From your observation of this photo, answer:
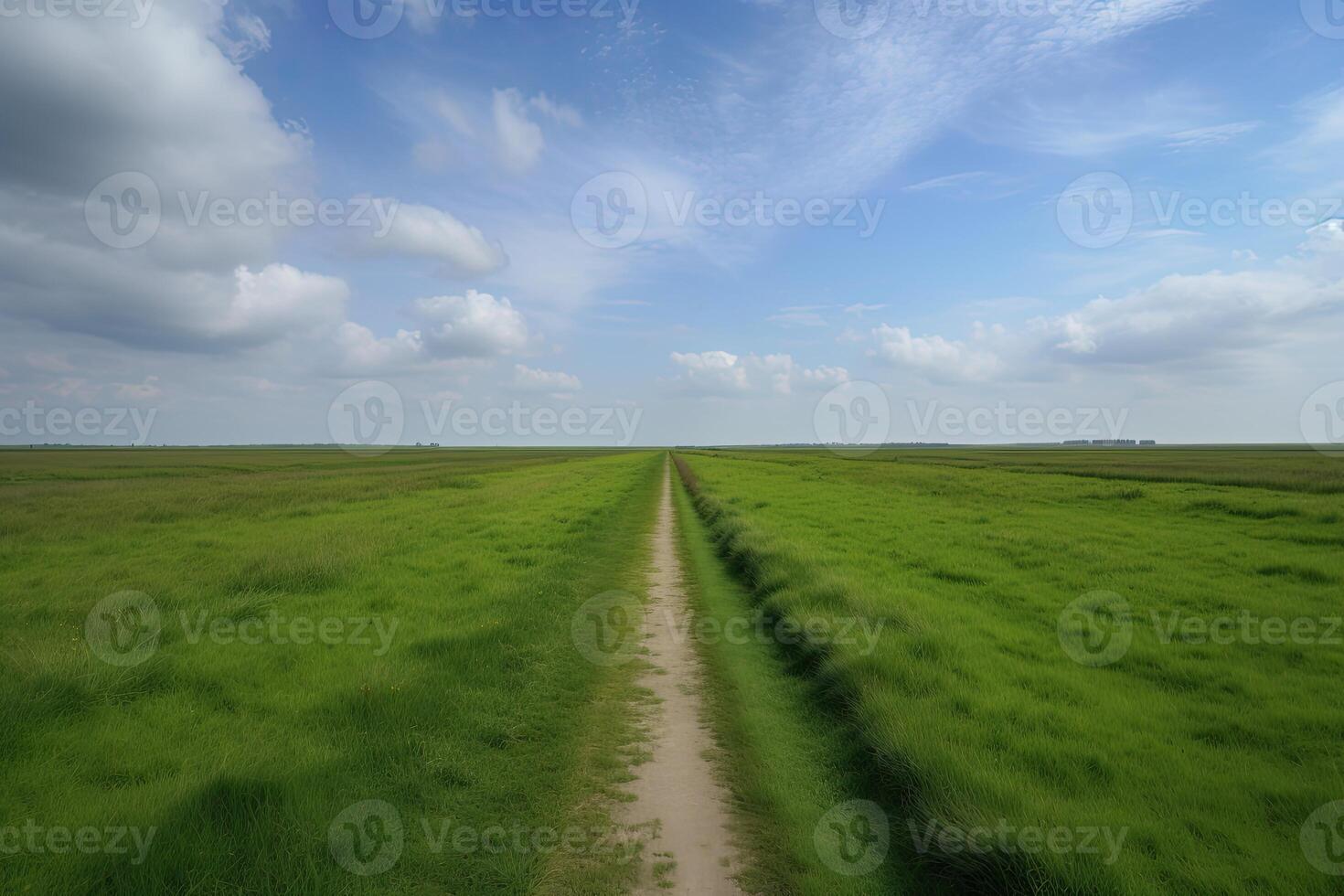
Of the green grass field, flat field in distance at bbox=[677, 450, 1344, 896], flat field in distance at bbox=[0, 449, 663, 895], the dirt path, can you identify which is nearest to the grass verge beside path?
the green grass field

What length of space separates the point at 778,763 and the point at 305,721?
4520 millimetres

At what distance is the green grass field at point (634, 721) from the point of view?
3957mm

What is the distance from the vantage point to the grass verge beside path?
161 inches

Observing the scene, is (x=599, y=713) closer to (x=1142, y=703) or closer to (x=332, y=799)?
(x=332, y=799)

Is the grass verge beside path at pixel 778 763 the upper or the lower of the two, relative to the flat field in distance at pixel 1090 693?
lower

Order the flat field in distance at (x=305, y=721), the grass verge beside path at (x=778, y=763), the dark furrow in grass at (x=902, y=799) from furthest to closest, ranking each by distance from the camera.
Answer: the grass verge beside path at (x=778, y=763) → the flat field in distance at (x=305, y=721) → the dark furrow in grass at (x=902, y=799)

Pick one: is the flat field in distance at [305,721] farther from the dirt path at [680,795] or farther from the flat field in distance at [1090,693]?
the flat field in distance at [1090,693]

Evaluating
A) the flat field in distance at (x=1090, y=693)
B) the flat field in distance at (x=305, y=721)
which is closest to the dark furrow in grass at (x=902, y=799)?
the flat field in distance at (x=1090, y=693)

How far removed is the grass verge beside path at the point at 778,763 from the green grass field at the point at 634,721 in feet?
0.10

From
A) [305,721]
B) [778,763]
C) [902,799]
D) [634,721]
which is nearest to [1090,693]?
[902,799]

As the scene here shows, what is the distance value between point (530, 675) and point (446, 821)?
2848 mm

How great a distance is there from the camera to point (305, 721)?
567 cm

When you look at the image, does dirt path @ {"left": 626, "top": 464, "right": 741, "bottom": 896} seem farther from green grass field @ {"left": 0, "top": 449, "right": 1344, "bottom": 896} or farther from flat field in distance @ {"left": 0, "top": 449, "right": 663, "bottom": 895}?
flat field in distance @ {"left": 0, "top": 449, "right": 663, "bottom": 895}

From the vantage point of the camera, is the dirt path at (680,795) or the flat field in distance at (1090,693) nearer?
the flat field in distance at (1090,693)
